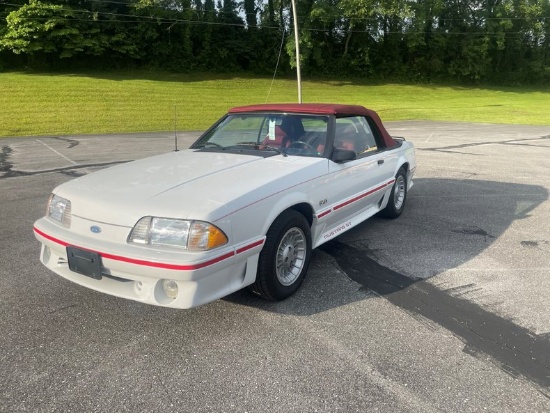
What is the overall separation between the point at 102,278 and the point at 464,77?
184ft

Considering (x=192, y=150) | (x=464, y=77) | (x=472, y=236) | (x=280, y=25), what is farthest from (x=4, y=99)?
(x=464, y=77)

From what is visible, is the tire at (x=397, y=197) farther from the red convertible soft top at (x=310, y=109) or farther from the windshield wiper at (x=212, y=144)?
the windshield wiper at (x=212, y=144)

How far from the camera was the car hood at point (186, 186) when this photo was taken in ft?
9.62

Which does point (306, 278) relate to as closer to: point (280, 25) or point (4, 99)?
point (4, 99)

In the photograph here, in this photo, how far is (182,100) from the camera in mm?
29812

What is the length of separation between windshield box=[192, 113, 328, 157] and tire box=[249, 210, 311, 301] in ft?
2.72

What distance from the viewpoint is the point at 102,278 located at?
3.04 meters

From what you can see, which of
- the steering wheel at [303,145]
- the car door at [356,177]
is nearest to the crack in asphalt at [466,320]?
the car door at [356,177]

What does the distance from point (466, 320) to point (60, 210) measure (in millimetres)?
3068

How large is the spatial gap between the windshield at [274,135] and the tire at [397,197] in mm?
1700

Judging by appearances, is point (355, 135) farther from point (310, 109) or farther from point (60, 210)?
point (60, 210)

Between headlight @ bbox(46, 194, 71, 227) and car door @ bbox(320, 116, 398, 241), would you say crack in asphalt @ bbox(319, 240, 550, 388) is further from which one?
headlight @ bbox(46, 194, 71, 227)

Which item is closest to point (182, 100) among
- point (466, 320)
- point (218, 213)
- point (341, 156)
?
point (341, 156)

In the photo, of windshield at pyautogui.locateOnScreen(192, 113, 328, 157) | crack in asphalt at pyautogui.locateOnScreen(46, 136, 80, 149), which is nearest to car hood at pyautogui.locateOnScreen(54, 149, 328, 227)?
windshield at pyautogui.locateOnScreen(192, 113, 328, 157)
